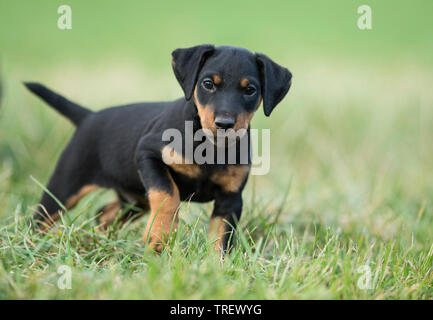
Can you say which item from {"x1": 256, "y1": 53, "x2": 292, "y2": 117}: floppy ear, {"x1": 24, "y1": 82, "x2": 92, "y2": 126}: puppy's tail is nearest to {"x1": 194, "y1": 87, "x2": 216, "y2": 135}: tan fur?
{"x1": 256, "y1": 53, "x2": 292, "y2": 117}: floppy ear

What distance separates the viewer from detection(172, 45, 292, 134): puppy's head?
3.36 meters

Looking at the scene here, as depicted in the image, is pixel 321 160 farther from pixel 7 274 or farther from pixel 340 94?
pixel 7 274

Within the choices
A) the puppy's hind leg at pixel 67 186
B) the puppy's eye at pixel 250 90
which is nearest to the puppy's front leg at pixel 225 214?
the puppy's eye at pixel 250 90

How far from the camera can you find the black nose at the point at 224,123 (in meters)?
3.24

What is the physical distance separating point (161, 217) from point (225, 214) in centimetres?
48

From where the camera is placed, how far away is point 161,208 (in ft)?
11.5

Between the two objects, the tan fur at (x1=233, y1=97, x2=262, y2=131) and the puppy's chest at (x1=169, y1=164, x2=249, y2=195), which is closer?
the tan fur at (x1=233, y1=97, x2=262, y2=131)

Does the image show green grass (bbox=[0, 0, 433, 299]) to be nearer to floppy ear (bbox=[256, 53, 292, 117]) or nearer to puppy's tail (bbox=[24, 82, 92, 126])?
puppy's tail (bbox=[24, 82, 92, 126])

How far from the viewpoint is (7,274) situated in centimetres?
302

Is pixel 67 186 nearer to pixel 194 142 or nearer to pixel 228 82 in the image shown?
pixel 194 142

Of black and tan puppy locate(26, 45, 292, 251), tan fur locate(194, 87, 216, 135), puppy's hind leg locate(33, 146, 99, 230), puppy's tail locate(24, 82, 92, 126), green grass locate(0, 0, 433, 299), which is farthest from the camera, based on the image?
puppy's tail locate(24, 82, 92, 126)

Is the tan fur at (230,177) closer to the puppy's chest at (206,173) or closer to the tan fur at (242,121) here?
the puppy's chest at (206,173)

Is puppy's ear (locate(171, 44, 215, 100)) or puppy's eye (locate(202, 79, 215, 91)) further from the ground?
puppy's ear (locate(171, 44, 215, 100))
